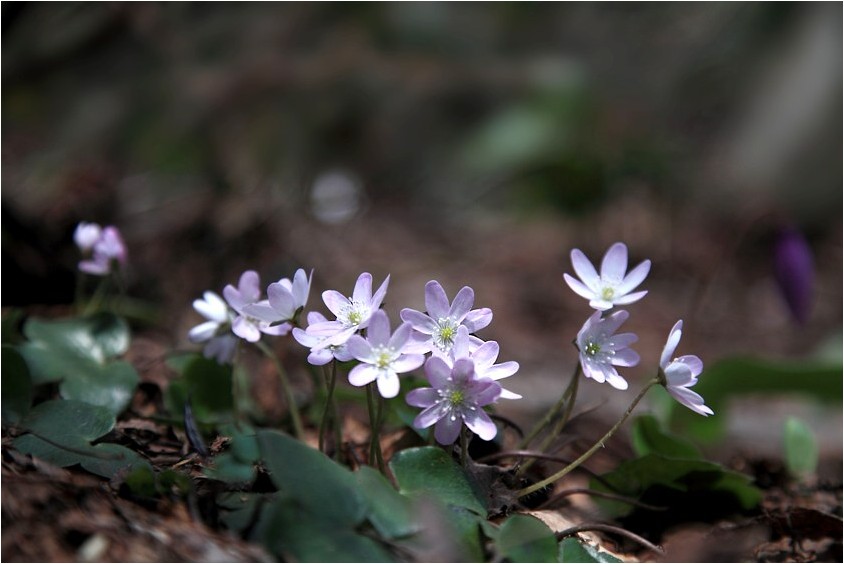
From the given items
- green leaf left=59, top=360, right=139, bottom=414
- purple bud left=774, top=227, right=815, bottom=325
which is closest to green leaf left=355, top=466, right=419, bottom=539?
green leaf left=59, top=360, right=139, bottom=414

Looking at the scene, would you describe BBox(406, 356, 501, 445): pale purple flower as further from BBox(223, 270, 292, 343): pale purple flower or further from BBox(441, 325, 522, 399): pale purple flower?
BBox(223, 270, 292, 343): pale purple flower

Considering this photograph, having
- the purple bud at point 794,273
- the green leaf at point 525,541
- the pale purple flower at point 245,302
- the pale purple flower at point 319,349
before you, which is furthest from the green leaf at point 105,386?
the purple bud at point 794,273

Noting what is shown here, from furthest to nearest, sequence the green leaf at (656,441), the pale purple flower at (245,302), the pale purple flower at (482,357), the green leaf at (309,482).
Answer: the green leaf at (656,441) → the pale purple flower at (245,302) → the pale purple flower at (482,357) → the green leaf at (309,482)

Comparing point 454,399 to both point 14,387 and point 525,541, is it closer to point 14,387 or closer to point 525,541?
point 525,541

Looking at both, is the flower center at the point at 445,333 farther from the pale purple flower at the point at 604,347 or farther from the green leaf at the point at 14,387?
the green leaf at the point at 14,387

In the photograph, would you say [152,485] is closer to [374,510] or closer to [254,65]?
[374,510]

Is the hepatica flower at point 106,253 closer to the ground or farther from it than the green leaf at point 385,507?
farther from it
